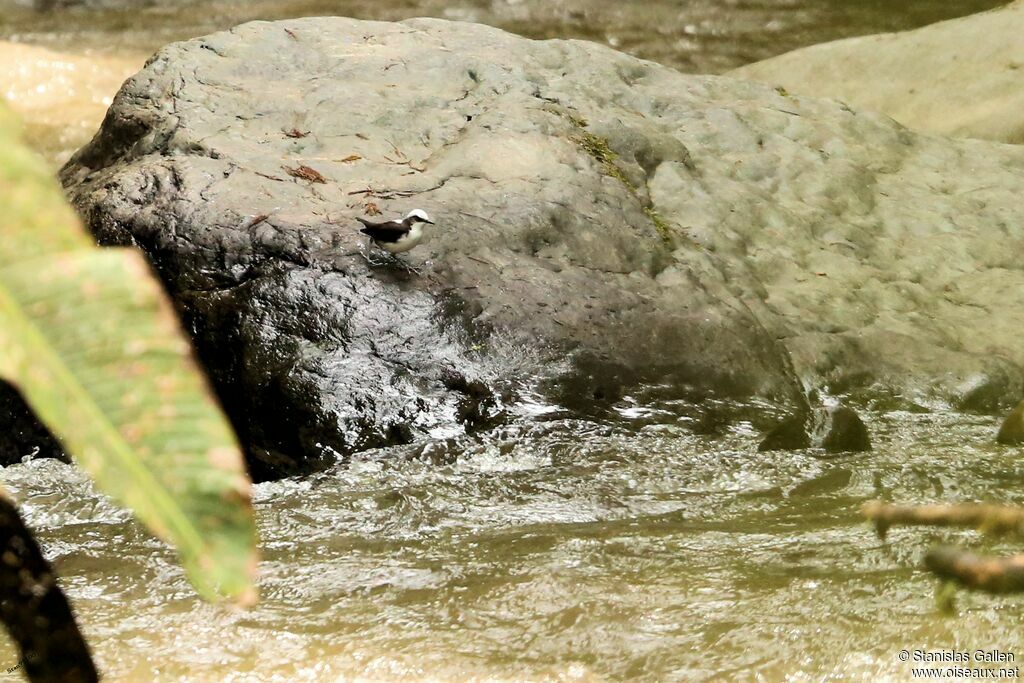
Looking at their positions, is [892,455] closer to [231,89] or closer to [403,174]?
[403,174]

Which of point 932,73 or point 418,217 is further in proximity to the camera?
point 932,73

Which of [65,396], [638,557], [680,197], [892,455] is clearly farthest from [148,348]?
[680,197]

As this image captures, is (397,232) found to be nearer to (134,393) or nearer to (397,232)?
(397,232)

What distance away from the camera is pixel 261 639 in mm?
2371

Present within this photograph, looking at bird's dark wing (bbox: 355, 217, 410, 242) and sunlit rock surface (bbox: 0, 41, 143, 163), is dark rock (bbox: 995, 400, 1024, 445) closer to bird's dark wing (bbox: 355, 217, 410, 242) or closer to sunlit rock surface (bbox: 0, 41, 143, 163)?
bird's dark wing (bbox: 355, 217, 410, 242)

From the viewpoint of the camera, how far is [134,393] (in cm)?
69

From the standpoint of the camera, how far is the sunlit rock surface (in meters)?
7.25

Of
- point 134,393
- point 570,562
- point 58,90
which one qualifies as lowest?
point 570,562

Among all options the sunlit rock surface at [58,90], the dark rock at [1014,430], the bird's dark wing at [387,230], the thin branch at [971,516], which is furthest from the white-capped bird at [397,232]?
the sunlit rock surface at [58,90]

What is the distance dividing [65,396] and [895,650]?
2034mm

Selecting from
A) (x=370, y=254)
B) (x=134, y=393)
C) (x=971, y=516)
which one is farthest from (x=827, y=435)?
(x=134, y=393)

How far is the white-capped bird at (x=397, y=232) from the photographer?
353 cm

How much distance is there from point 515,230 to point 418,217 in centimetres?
43

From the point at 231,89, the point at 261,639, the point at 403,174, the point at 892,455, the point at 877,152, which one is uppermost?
the point at 231,89
